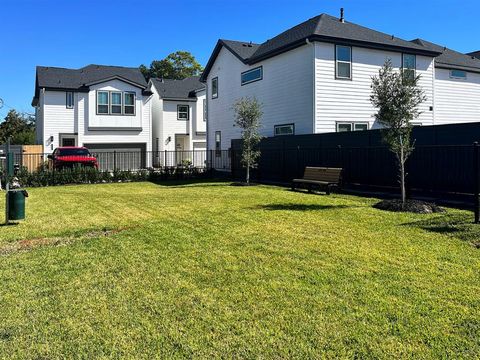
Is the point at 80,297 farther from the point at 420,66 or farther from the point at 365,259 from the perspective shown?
the point at 420,66

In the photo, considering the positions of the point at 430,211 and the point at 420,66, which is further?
the point at 420,66

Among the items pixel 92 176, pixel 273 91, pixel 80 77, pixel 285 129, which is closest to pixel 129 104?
pixel 80 77

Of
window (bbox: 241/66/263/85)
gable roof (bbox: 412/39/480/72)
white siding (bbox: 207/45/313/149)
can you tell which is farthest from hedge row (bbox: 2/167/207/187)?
gable roof (bbox: 412/39/480/72)

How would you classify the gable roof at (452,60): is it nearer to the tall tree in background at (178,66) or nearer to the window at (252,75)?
the window at (252,75)

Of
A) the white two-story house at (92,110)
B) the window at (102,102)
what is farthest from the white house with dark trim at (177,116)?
the window at (102,102)

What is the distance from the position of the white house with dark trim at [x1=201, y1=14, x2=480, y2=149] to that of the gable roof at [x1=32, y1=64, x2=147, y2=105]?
11717 millimetres

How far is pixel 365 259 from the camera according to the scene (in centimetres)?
590

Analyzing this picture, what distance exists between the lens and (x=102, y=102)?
32.1m

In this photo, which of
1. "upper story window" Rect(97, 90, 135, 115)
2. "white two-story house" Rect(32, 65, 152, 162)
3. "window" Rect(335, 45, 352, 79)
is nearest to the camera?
"window" Rect(335, 45, 352, 79)

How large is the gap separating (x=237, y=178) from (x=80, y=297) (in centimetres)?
1730

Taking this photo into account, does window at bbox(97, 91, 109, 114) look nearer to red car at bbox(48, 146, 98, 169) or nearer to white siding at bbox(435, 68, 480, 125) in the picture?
red car at bbox(48, 146, 98, 169)

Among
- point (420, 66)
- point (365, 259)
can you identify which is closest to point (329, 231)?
point (365, 259)

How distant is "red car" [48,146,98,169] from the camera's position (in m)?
21.9

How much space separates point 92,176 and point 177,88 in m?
20.1
